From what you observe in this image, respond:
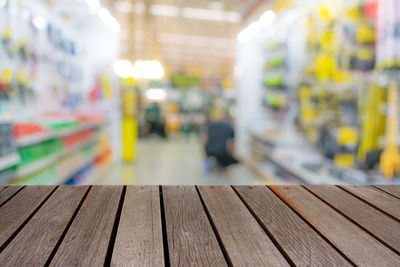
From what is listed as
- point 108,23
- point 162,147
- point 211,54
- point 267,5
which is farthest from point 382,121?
point 211,54

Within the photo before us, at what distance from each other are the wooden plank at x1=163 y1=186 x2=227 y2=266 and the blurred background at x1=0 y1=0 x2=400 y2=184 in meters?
1.96

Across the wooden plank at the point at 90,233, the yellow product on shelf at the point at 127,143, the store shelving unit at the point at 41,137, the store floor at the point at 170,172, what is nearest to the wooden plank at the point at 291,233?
the wooden plank at the point at 90,233

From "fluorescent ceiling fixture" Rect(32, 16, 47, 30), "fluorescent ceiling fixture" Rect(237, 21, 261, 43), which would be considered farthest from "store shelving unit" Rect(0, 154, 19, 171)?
"fluorescent ceiling fixture" Rect(237, 21, 261, 43)

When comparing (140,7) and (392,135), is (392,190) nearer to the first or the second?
(392,135)

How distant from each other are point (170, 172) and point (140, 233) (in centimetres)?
560

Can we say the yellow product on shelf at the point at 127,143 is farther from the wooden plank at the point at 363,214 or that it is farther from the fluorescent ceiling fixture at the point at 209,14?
the wooden plank at the point at 363,214

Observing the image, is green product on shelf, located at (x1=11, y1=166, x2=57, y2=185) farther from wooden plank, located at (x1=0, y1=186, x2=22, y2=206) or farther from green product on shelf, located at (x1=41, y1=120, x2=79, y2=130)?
wooden plank, located at (x1=0, y1=186, x2=22, y2=206)

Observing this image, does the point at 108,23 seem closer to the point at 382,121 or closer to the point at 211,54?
the point at 382,121

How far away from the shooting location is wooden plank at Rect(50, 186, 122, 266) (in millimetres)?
932

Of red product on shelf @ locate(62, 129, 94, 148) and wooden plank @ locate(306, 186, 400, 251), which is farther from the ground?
wooden plank @ locate(306, 186, 400, 251)

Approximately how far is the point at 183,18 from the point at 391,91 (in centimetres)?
882

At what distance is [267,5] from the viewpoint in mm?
6406

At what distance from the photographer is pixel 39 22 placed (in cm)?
458

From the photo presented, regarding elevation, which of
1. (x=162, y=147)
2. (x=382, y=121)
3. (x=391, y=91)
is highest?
(x=391, y=91)
